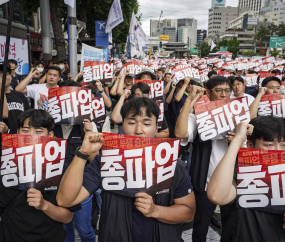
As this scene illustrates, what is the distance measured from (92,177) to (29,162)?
441mm

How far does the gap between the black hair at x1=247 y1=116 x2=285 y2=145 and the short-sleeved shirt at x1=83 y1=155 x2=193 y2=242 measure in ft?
2.09

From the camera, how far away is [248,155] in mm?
1687

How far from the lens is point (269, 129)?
1869mm

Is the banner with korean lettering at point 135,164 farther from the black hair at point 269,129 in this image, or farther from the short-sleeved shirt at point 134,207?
the black hair at point 269,129

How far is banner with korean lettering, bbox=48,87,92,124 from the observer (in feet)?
10.4

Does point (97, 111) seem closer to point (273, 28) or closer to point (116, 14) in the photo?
point (116, 14)

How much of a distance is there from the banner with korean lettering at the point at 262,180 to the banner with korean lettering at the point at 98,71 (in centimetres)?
415

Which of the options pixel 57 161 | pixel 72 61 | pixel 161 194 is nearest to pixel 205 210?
pixel 161 194

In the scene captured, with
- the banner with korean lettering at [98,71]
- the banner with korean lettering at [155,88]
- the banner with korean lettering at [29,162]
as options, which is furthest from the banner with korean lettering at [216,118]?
the banner with korean lettering at [98,71]

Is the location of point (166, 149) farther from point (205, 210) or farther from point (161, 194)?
point (205, 210)

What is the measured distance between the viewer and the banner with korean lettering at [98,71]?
541 centimetres

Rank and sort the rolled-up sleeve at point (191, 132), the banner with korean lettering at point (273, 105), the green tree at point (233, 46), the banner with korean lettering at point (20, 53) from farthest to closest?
1. the green tree at point (233, 46)
2. the banner with korean lettering at point (20, 53)
3. the banner with korean lettering at point (273, 105)
4. the rolled-up sleeve at point (191, 132)

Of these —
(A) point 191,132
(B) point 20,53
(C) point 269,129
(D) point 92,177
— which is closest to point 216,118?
(A) point 191,132

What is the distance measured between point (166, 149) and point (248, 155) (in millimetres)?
511
